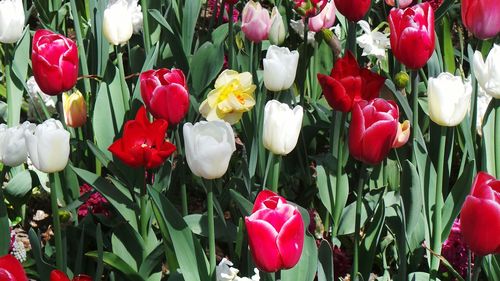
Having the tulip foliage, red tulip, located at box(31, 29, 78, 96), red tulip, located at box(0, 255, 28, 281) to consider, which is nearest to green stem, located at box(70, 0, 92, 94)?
the tulip foliage

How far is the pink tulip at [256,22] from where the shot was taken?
218 centimetres

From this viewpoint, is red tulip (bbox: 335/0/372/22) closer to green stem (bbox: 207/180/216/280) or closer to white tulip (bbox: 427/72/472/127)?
white tulip (bbox: 427/72/472/127)

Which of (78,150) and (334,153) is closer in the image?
(334,153)

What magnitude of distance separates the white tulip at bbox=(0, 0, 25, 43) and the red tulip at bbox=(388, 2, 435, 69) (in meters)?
0.92

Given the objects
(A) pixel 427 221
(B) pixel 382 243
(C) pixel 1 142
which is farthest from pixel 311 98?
(C) pixel 1 142

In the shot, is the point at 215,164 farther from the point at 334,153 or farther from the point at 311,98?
the point at 311,98

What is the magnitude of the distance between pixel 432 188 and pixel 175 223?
2.03 ft

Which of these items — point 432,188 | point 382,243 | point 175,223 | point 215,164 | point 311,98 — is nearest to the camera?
point 215,164

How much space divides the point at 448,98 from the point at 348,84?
0.21m

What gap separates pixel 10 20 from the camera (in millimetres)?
2104

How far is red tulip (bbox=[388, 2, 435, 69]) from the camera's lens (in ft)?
5.56

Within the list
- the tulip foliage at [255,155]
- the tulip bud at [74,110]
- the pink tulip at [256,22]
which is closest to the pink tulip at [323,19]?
the tulip foliage at [255,155]

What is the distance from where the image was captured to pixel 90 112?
7.75 ft

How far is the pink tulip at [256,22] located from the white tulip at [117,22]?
12.0 inches
